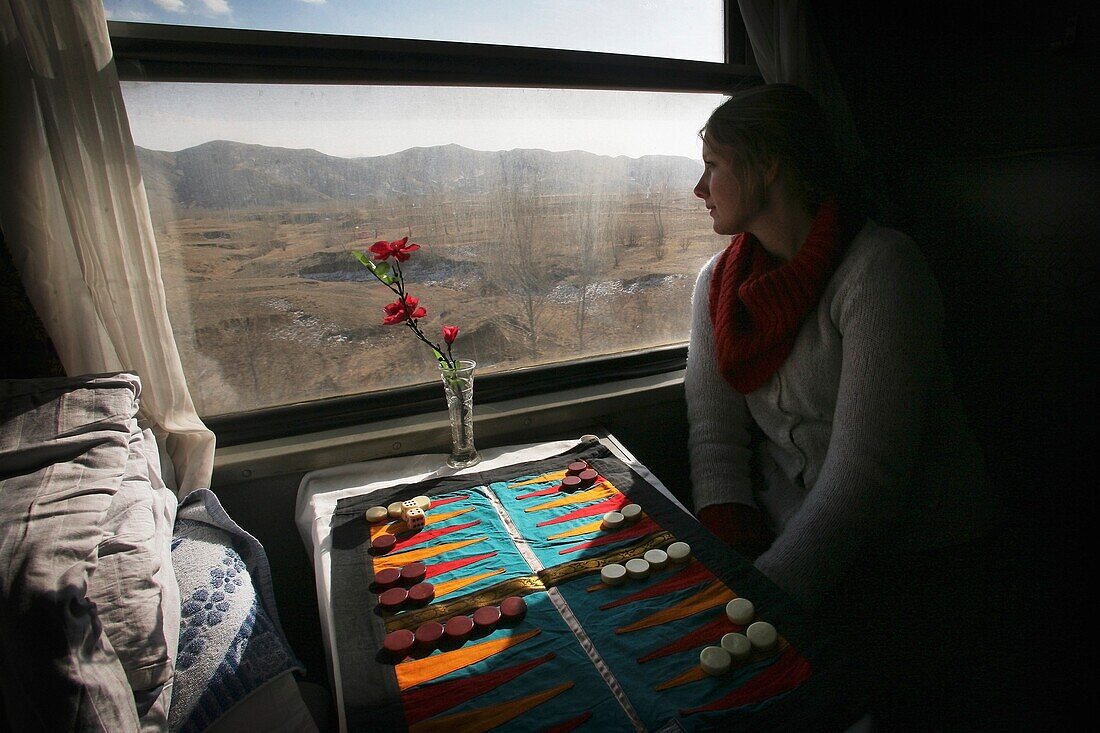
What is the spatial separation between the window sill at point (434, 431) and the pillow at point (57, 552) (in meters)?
0.40

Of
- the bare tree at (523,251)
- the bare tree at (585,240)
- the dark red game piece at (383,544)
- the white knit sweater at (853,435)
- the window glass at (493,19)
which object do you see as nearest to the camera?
the dark red game piece at (383,544)

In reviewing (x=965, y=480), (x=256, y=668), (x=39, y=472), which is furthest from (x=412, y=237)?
(x=965, y=480)

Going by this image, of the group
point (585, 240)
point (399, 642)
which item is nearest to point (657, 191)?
point (585, 240)

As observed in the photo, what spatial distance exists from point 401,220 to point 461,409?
1.69ft

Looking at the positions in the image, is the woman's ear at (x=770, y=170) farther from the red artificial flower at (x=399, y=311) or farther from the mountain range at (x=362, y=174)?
the red artificial flower at (x=399, y=311)

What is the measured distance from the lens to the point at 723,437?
148 cm

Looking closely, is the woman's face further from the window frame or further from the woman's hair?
the window frame

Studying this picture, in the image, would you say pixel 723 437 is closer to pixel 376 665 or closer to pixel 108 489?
pixel 376 665

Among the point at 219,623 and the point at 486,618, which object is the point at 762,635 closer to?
the point at 486,618

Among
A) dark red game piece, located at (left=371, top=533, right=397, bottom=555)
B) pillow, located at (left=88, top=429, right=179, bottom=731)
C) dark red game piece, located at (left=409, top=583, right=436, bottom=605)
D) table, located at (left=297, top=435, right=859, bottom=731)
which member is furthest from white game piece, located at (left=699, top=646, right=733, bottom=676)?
pillow, located at (left=88, top=429, right=179, bottom=731)

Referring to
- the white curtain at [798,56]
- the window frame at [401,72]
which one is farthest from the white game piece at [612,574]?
the white curtain at [798,56]

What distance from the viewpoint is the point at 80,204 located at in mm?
1154

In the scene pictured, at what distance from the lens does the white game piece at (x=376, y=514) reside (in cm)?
115

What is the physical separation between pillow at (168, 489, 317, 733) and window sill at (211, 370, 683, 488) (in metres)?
0.32
